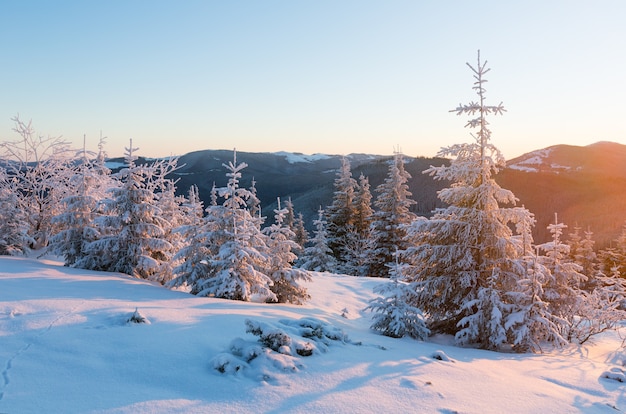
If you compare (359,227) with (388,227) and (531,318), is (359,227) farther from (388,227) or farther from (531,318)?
(531,318)

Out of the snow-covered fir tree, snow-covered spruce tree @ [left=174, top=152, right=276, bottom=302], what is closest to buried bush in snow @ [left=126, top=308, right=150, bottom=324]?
snow-covered spruce tree @ [left=174, top=152, right=276, bottom=302]

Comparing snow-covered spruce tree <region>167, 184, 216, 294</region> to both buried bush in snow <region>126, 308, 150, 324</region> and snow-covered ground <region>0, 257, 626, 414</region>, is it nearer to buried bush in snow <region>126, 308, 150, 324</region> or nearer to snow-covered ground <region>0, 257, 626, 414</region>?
snow-covered ground <region>0, 257, 626, 414</region>

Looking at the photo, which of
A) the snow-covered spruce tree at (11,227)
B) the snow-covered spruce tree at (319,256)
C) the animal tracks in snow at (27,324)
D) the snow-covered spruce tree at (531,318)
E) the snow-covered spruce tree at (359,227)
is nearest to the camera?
the animal tracks in snow at (27,324)

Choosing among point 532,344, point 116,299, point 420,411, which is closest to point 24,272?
point 116,299

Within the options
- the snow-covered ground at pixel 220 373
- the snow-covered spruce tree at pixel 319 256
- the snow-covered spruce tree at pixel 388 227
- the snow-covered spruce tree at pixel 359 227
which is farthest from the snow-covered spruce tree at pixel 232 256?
the snow-covered spruce tree at pixel 359 227

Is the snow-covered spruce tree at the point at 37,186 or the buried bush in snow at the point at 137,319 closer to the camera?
the buried bush in snow at the point at 137,319

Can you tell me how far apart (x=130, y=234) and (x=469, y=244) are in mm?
11258

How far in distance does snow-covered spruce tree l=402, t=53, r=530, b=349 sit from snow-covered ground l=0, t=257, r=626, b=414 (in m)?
2.34

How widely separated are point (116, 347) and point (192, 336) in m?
1.14

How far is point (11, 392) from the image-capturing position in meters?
4.46

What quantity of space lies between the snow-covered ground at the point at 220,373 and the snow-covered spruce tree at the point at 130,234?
463cm

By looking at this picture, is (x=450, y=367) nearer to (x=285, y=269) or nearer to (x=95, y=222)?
(x=285, y=269)

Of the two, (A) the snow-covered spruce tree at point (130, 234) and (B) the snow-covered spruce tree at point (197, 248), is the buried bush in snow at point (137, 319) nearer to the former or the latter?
(B) the snow-covered spruce tree at point (197, 248)

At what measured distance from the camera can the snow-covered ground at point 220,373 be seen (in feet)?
15.7
